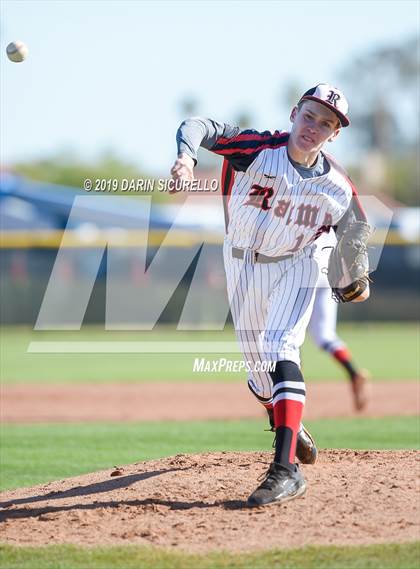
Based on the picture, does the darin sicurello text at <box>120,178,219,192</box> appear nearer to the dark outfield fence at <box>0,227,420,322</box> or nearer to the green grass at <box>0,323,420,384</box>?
the green grass at <box>0,323,420,384</box>

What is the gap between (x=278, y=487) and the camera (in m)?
4.47

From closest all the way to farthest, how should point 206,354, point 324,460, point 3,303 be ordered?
point 324,460
point 206,354
point 3,303

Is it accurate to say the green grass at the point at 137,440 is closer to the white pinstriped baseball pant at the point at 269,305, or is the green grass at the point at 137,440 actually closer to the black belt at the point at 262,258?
the white pinstriped baseball pant at the point at 269,305

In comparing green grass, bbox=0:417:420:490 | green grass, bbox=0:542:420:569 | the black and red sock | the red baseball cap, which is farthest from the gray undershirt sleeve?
green grass, bbox=0:417:420:490

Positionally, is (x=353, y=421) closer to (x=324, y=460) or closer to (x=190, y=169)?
(x=324, y=460)

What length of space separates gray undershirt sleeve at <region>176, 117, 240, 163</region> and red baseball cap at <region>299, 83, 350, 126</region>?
17.9 inches

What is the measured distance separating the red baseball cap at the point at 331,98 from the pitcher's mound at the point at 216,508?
6.08 feet

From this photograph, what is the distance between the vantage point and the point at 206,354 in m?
18.0

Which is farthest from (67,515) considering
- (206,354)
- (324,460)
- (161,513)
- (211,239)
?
(211,239)

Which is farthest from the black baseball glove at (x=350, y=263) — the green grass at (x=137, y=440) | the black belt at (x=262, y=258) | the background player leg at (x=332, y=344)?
the background player leg at (x=332, y=344)

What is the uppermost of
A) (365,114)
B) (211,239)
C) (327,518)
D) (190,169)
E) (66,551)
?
(365,114)

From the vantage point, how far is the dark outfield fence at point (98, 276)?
22.3 metres

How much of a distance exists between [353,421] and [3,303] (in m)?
14.2

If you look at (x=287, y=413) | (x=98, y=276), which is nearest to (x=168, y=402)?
(x=287, y=413)
